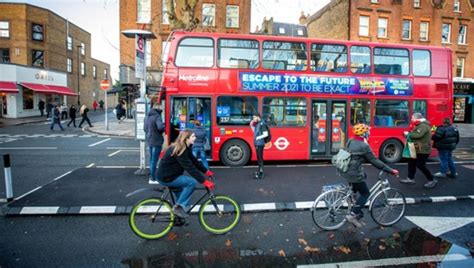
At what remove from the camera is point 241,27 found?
88.7ft

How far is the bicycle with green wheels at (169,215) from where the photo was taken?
4.62m

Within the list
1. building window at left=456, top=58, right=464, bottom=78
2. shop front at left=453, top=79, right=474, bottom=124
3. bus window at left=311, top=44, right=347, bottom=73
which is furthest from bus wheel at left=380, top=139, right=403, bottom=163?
building window at left=456, top=58, right=464, bottom=78

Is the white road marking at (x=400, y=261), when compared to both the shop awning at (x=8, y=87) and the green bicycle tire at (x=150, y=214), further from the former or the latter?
the shop awning at (x=8, y=87)

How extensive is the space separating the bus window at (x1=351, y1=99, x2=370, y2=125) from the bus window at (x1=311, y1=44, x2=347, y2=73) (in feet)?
4.02

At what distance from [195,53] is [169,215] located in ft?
20.2

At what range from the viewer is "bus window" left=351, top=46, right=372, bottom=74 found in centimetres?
1038

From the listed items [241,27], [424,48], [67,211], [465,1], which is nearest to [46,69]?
[241,27]

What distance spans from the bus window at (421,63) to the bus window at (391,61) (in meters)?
0.30

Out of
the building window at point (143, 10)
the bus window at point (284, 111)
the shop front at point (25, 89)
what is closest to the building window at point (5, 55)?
the shop front at point (25, 89)

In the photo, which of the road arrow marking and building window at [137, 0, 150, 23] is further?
building window at [137, 0, 150, 23]

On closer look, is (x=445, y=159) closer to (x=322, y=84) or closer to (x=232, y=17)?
(x=322, y=84)

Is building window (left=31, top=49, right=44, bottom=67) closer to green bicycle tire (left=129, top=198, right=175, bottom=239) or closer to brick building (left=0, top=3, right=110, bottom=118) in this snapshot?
brick building (left=0, top=3, right=110, bottom=118)

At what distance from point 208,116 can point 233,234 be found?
5460 mm

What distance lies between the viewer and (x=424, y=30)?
92.3 feet
